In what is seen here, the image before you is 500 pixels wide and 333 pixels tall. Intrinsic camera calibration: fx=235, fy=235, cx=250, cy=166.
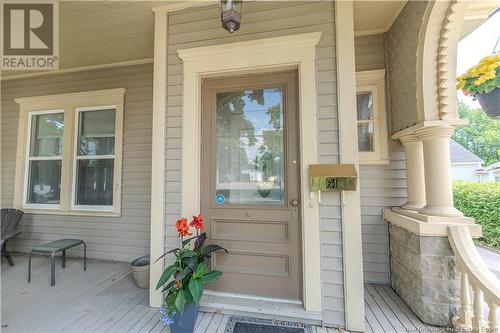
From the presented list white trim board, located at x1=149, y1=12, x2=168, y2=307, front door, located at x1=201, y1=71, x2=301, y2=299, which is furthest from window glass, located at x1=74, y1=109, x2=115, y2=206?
front door, located at x1=201, y1=71, x2=301, y2=299

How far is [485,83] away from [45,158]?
604 centimetres

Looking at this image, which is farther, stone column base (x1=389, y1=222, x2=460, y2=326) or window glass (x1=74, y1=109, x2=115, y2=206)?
window glass (x1=74, y1=109, x2=115, y2=206)

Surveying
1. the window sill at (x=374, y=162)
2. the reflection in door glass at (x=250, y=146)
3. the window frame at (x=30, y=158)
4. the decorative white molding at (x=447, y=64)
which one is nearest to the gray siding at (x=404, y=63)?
the decorative white molding at (x=447, y=64)

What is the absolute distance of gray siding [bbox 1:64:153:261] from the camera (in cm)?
365

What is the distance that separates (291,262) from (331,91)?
5.49 ft

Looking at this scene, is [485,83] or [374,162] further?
[374,162]

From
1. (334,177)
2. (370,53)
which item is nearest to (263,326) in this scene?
(334,177)

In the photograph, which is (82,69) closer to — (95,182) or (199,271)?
(95,182)

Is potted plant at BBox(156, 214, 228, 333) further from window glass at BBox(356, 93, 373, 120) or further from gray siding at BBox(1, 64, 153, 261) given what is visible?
window glass at BBox(356, 93, 373, 120)

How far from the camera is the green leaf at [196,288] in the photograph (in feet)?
5.98

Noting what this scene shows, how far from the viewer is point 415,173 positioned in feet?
8.32

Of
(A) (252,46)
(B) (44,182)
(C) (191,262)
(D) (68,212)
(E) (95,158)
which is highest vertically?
(A) (252,46)

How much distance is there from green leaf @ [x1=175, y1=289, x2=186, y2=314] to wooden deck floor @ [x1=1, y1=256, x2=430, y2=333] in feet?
1.24

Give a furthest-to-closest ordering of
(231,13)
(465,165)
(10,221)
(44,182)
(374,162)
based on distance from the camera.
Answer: (465,165) < (44,182) < (10,221) < (374,162) < (231,13)
